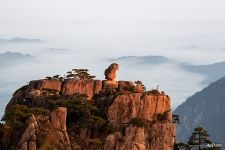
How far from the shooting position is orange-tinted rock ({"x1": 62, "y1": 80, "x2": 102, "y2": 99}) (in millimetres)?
100031

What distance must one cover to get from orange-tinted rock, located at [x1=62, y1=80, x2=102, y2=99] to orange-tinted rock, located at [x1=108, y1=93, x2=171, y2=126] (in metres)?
7.84

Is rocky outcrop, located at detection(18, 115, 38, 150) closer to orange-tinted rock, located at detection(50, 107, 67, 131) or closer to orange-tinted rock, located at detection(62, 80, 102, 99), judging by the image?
orange-tinted rock, located at detection(50, 107, 67, 131)

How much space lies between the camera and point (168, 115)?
94000 millimetres

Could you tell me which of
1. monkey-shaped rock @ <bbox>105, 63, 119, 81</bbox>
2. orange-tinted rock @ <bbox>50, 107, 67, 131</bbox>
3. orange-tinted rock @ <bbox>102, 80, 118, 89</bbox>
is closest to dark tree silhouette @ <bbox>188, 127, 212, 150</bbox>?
orange-tinted rock @ <bbox>102, 80, 118, 89</bbox>

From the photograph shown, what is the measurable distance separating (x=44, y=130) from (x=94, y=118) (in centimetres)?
846

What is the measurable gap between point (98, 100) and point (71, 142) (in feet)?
34.9

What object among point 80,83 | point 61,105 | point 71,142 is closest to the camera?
point 71,142

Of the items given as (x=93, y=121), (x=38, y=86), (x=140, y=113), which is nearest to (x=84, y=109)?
(x=93, y=121)

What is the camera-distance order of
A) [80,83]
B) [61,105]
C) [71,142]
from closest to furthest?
[71,142], [61,105], [80,83]

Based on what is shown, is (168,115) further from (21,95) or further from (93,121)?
(21,95)

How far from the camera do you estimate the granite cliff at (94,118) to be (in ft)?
282

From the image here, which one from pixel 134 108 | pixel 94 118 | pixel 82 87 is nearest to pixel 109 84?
pixel 82 87

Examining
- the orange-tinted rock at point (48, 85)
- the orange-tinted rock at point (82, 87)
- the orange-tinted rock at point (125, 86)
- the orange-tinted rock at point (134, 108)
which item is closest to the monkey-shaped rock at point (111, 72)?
the orange-tinted rock at point (82, 87)

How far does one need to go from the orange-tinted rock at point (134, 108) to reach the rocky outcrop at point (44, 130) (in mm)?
7576
